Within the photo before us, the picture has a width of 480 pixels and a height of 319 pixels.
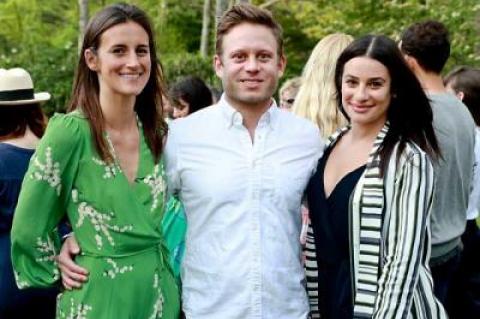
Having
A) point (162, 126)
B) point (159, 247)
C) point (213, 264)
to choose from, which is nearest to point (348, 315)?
point (213, 264)

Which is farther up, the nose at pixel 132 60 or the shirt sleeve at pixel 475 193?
the nose at pixel 132 60

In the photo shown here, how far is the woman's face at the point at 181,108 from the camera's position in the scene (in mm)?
7227

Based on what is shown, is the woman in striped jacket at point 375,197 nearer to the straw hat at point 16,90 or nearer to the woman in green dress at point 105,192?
the woman in green dress at point 105,192

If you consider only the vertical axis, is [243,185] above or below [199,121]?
below

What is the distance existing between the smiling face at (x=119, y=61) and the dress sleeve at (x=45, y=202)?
25cm

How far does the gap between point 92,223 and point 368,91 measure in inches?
50.9

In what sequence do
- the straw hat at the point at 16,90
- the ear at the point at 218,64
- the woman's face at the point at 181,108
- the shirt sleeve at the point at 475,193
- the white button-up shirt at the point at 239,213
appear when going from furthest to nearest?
the woman's face at the point at 181,108
the shirt sleeve at the point at 475,193
the straw hat at the point at 16,90
the ear at the point at 218,64
the white button-up shirt at the point at 239,213

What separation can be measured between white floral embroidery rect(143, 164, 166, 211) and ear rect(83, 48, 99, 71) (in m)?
0.51

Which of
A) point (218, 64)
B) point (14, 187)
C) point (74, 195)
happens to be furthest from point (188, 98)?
point (74, 195)

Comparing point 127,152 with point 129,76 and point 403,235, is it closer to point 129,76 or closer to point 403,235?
point 129,76

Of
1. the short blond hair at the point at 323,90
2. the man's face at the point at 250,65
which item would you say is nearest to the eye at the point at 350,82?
the man's face at the point at 250,65

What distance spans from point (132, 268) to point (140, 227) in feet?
0.59

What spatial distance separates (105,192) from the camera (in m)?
3.35

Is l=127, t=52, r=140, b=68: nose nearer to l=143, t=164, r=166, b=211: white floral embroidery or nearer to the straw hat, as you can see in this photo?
l=143, t=164, r=166, b=211: white floral embroidery
